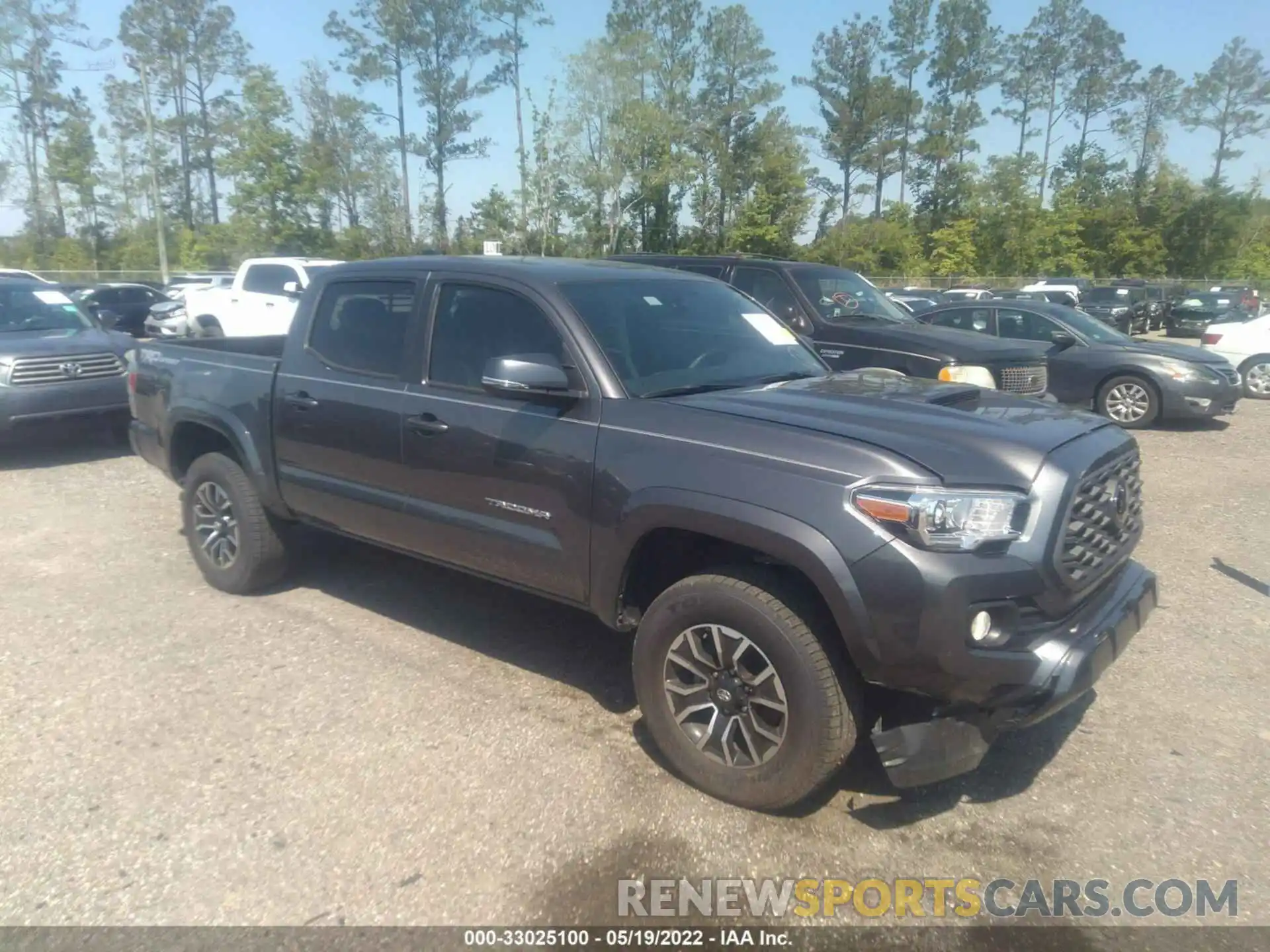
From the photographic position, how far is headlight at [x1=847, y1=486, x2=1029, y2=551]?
3100mm

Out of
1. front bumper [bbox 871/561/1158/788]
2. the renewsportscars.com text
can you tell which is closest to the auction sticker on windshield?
front bumper [bbox 871/561/1158/788]

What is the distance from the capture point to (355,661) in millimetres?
4855

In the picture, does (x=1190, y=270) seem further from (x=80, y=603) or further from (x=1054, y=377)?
(x=80, y=603)

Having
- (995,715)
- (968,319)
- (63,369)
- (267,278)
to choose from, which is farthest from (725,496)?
(267,278)

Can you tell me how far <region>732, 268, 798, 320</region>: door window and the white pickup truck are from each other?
9369 mm

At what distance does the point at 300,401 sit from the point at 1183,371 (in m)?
10.5

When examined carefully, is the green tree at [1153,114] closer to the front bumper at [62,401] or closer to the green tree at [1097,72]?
the green tree at [1097,72]

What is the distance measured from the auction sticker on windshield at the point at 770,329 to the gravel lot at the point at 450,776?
5.76 ft

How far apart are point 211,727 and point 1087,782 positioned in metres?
3.55

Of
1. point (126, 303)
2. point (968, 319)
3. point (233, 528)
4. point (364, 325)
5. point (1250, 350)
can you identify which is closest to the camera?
point (364, 325)

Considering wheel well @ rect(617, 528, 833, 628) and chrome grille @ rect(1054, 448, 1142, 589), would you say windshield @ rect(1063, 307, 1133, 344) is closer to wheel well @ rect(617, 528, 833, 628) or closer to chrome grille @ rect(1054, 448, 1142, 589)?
chrome grille @ rect(1054, 448, 1142, 589)

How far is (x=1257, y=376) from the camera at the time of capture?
49.6 feet

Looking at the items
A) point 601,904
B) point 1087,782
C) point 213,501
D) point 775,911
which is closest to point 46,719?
point 213,501

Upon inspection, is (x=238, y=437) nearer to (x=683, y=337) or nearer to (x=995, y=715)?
(x=683, y=337)
